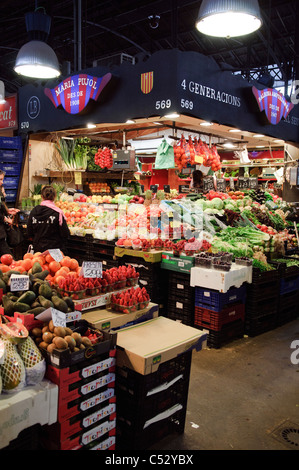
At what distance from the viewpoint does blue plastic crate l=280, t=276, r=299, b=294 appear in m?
5.55

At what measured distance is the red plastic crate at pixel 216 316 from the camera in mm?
4648

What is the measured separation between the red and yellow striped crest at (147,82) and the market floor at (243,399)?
4118 mm

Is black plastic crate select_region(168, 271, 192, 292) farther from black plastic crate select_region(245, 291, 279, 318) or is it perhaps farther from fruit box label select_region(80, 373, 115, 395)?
fruit box label select_region(80, 373, 115, 395)

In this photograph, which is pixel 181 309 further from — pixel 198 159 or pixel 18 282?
pixel 198 159

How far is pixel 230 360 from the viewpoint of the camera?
4.37 m

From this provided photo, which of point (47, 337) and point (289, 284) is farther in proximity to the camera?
point (289, 284)

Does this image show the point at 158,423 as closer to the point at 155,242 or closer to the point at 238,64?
the point at 155,242

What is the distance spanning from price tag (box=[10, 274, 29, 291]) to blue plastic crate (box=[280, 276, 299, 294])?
4.00 metres

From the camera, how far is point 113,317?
9.66 feet

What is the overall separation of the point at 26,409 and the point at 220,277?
2958 mm

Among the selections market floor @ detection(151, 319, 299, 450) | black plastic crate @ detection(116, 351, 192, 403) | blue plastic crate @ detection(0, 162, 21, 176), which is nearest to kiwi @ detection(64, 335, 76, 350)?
black plastic crate @ detection(116, 351, 192, 403)

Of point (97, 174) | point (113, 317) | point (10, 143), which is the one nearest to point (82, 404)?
point (113, 317)

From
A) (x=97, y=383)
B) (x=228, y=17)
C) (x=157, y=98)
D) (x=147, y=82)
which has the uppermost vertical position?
(x=228, y=17)

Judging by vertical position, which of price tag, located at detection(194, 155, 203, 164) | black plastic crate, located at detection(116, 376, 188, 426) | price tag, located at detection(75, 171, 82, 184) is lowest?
black plastic crate, located at detection(116, 376, 188, 426)
